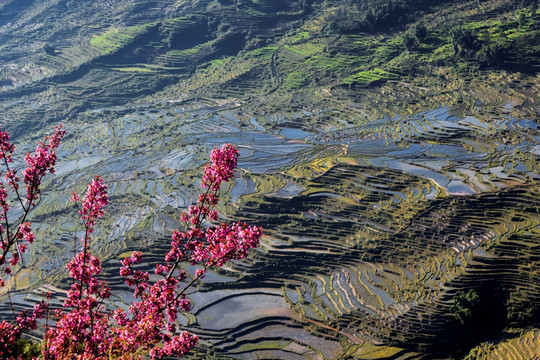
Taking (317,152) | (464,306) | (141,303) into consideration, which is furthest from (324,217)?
(141,303)

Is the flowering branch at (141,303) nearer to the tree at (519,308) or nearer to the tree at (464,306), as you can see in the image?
the tree at (464,306)

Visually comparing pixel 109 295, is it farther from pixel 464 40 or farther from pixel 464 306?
pixel 464 40

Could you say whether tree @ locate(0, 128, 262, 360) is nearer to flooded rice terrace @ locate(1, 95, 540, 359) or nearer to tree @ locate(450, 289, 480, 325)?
flooded rice terrace @ locate(1, 95, 540, 359)

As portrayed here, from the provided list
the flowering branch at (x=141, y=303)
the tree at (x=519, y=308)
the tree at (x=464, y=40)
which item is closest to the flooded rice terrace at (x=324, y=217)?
the tree at (x=519, y=308)

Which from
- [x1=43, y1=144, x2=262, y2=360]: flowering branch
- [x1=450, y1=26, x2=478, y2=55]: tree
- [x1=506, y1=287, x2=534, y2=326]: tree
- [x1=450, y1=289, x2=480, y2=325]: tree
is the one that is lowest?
[x1=506, y1=287, x2=534, y2=326]: tree

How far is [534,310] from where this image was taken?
1780cm

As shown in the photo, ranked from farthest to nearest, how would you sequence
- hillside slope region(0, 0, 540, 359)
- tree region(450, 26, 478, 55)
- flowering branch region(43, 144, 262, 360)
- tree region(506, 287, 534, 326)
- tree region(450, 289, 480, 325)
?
tree region(450, 26, 478, 55) → hillside slope region(0, 0, 540, 359) → tree region(506, 287, 534, 326) → tree region(450, 289, 480, 325) → flowering branch region(43, 144, 262, 360)

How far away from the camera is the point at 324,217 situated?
76.9 ft

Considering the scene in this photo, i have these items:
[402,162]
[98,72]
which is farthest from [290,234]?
[98,72]

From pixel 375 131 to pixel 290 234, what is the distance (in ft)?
39.4

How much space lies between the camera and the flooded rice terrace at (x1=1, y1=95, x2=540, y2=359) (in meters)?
18.5

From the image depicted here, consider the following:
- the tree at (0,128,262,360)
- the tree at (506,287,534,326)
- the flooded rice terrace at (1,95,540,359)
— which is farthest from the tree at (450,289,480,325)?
the tree at (0,128,262,360)

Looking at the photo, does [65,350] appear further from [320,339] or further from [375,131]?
[375,131]

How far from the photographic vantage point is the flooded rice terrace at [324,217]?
1853 cm
